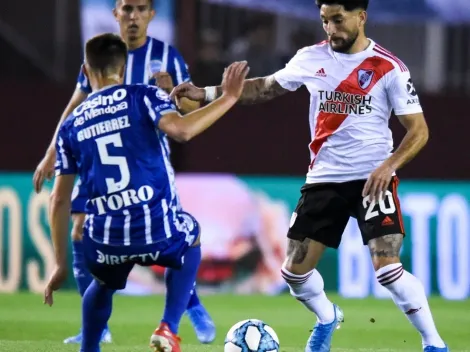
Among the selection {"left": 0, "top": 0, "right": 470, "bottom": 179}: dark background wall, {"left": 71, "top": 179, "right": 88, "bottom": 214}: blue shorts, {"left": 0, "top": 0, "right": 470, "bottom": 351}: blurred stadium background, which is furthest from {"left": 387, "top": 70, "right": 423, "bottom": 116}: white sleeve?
{"left": 0, "top": 0, "right": 470, "bottom": 179}: dark background wall

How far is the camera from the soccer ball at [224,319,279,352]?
22.6 feet

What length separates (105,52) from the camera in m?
6.33

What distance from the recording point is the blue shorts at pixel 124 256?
639cm

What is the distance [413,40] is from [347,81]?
25.3 ft

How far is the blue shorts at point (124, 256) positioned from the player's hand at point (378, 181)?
38.3 inches

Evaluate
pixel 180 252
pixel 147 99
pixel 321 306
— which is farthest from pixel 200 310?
pixel 147 99

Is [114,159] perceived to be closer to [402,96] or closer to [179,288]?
[179,288]

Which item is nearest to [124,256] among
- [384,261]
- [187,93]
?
[187,93]

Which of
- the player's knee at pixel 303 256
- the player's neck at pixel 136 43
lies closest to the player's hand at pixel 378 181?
the player's knee at pixel 303 256

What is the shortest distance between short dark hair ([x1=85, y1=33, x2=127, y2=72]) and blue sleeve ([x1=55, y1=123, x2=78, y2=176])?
1.13ft

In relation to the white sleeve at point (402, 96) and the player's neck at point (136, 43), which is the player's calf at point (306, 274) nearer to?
the white sleeve at point (402, 96)

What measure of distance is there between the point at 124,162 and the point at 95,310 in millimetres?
781

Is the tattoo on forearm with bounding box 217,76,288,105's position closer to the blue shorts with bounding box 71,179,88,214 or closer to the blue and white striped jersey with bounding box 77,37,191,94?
the blue and white striped jersey with bounding box 77,37,191,94

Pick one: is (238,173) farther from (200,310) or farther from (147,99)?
(147,99)
